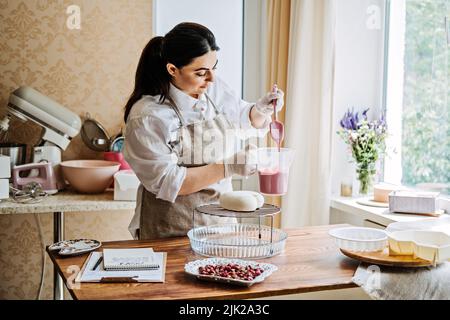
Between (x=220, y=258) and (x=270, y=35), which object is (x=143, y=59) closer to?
(x=220, y=258)

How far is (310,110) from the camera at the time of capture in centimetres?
312

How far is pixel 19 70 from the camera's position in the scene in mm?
3176

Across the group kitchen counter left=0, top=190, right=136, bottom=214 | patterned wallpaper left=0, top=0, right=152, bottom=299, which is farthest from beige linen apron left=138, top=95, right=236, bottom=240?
patterned wallpaper left=0, top=0, right=152, bottom=299

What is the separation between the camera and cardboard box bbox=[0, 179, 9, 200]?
2.77 meters

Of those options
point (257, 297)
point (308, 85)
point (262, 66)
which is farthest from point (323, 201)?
point (257, 297)

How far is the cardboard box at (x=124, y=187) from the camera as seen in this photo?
2867mm

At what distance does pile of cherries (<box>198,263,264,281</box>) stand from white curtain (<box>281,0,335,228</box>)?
1.45 metres

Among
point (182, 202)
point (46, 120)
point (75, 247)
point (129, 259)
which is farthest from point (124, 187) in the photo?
point (129, 259)

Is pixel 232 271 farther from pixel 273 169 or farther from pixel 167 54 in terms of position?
pixel 167 54

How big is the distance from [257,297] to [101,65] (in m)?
2.13

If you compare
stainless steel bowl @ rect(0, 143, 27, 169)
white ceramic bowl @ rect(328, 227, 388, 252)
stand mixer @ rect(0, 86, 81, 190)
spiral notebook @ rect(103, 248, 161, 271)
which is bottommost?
spiral notebook @ rect(103, 248, 161, 271)

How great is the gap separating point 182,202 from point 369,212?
3.39 feet

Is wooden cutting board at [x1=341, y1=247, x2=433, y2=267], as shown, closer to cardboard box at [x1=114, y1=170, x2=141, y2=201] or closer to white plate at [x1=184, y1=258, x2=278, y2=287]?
white plate at [x1=184, y1=258, x2=278, y2=287]

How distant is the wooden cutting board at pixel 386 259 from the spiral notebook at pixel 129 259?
602mm
